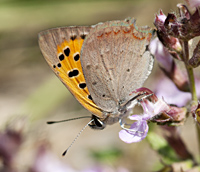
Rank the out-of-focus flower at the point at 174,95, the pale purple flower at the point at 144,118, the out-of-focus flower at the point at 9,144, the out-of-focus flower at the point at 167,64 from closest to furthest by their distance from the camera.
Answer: the pale purple flower at the point at 144,118 → the out-of-focus flower at the point at 167,64 → the out-of-focus flower at the point at 174,95 → the out-of-focus flower at the point at 9,144

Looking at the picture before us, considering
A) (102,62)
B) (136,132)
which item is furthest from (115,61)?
(136,132)

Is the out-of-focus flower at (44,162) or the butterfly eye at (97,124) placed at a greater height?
the butterfly eye at (97,124)

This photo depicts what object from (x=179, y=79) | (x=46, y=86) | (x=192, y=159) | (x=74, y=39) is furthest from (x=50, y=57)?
(x=46, y=86)

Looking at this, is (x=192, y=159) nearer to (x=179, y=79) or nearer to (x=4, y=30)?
(x=179, y=79)

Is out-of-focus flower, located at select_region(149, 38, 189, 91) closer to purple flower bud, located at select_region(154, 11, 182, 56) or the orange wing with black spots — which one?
purple flower bud, located at select_region(154, 11, 182, 56)

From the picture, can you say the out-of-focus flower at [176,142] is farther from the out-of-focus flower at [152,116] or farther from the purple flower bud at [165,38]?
the purple flower bud at [165,38]

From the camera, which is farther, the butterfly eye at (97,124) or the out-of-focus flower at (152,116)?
the butterfly eye at (97,124)

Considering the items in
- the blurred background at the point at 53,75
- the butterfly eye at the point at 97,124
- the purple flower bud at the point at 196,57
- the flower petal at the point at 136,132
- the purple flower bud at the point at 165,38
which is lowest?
the blurred background at the point at 53,75

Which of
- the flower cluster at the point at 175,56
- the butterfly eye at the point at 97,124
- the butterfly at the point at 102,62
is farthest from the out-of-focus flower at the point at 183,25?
the butterfly eye at the point at 97,124
